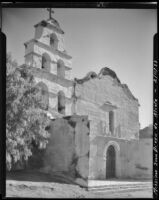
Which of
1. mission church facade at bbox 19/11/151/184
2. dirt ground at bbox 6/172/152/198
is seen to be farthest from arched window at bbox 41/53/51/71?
dirt ground at bbox 6/172/152/198

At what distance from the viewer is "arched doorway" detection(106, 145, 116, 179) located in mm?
11125

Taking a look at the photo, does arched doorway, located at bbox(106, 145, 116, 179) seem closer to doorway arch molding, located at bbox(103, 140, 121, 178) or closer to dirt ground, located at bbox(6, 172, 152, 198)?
doorway arch molding, located at bbox(103, 140, 121, 178)

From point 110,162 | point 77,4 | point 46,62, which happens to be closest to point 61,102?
point 46,62

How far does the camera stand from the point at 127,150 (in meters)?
11.6

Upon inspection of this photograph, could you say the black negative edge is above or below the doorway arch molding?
above

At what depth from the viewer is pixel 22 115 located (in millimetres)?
8492

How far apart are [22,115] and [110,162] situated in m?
4.14

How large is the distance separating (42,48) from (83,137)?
2.63 metres

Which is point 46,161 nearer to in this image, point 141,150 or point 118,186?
point 118,186

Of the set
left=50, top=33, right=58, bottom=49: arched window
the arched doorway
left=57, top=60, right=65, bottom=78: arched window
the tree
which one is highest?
left=50, top=33, right=58, bottom=49: arched window

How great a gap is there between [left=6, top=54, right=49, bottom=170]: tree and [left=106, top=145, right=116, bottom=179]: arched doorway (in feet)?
8.85

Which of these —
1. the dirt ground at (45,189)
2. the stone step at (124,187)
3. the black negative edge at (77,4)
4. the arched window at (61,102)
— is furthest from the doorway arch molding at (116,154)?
the black negative edge at (77,4)

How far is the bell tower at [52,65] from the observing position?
370 inches

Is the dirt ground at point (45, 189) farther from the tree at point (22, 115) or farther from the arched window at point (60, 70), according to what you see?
the arched window at point (60, 70)
